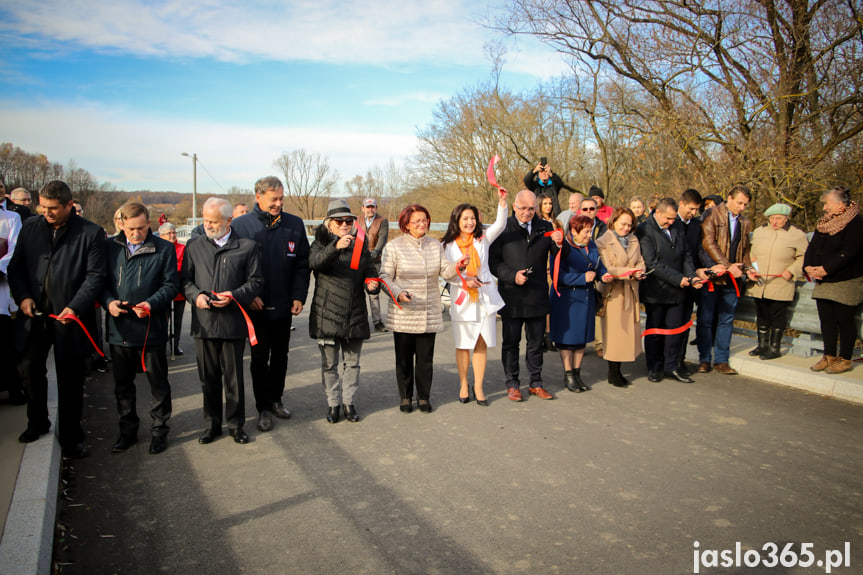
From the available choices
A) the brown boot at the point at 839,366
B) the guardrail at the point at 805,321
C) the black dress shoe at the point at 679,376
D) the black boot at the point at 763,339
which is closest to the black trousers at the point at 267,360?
the black dress shoe at the point at 679,376

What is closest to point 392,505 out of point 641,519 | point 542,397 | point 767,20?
point 641,519

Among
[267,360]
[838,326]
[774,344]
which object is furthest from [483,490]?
[774,344]

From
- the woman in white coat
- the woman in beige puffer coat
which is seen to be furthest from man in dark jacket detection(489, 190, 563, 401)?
the woman in beige puffer coat

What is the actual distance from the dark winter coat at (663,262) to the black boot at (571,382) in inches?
53.4

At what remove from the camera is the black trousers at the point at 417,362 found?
5918mm

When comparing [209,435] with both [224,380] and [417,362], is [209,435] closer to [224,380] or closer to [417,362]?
[224,380]

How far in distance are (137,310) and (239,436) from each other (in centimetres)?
136

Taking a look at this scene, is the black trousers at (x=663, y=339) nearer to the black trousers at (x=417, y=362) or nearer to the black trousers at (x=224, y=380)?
the black trousers at (x=417, y=362)

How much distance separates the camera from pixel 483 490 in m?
4.09

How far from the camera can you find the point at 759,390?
655 centimetres

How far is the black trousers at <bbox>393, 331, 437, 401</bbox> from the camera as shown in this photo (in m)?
5.92

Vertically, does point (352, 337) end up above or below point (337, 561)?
above

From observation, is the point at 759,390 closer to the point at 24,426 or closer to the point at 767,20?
the point at 24,426

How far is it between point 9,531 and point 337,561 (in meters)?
1.81
